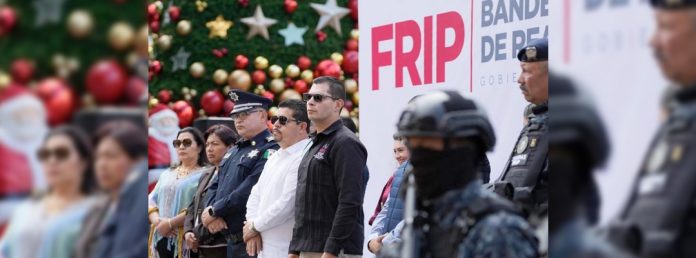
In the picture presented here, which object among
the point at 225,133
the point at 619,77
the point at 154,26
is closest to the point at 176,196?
the point at 225,133

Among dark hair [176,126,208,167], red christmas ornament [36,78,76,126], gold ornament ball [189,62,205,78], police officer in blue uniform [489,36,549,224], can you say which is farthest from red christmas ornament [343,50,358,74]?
red christmas ornament [36,78,76,126]

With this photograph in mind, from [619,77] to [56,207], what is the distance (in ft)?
5.81

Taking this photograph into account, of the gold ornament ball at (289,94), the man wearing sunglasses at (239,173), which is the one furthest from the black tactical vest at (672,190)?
the gold ornament ball at (289,94)

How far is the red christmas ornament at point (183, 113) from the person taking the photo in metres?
14.7

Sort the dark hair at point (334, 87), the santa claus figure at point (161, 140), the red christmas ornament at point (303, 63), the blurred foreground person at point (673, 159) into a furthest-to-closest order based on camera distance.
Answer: the red christmas ornament at point (303, 63), the santa claus figure at point (161, 140), the dark hair at point (334, 87), the blurred foreground person at point (673, 159)

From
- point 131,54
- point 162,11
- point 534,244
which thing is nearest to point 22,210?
point 131,54

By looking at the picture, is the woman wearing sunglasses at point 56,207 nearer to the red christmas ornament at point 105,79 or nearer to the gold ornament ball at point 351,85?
the red christmas ornament at point 105,79

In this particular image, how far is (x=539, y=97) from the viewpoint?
6.26 m

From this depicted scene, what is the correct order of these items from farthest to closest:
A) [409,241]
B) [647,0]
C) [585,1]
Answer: [409,241], [585,1], [647,0]

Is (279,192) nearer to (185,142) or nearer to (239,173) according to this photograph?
(239,173)

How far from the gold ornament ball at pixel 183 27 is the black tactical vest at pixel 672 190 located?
1156cm

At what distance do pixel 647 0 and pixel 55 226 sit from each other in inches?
75.3

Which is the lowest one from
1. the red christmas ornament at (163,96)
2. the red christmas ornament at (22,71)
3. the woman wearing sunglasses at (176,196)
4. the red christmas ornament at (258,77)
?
the woman wearing sunglasses at (176,196)

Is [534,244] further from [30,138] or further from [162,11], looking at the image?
[162,11]
